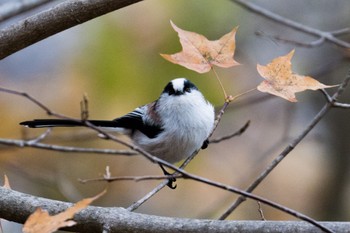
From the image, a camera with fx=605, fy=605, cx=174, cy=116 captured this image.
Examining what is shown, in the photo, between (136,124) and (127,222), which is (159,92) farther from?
(127,222)

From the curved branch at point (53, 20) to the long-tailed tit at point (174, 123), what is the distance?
0.68 metres

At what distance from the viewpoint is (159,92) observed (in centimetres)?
343

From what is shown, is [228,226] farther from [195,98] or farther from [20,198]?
[195,98]

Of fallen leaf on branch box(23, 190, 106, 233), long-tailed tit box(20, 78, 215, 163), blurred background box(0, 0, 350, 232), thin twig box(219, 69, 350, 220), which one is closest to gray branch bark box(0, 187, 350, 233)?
thin twig box(219, 69, 350, 220)

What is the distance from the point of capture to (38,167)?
3.53 m

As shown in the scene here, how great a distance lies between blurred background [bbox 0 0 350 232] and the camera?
11.3 feet

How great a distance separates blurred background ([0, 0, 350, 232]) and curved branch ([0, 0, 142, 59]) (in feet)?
4.60

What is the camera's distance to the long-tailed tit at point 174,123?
240 cm

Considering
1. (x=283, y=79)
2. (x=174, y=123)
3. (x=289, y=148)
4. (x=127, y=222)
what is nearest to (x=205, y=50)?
(x=283, y=79)

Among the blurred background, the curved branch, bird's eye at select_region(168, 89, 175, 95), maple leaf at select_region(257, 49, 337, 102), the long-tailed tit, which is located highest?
the blurred background

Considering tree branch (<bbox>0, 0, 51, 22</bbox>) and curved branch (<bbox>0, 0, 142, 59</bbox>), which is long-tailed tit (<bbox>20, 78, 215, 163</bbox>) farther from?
curved branch (<bbox>0, 0, 142, 59</bbox>)

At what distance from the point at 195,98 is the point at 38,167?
142cm

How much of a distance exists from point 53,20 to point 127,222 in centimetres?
64

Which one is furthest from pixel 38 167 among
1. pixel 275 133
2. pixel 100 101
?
pixel 275 133
